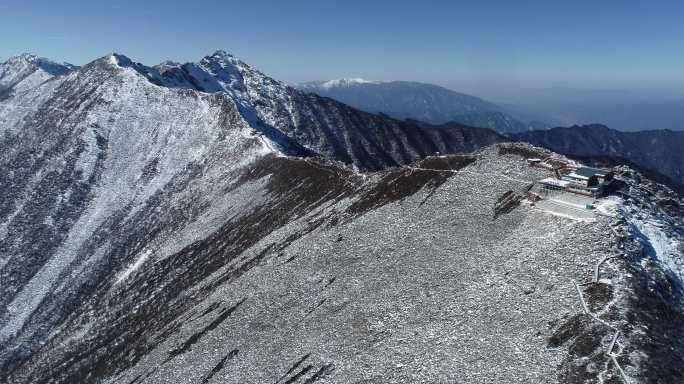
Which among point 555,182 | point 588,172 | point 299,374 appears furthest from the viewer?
point 588,172

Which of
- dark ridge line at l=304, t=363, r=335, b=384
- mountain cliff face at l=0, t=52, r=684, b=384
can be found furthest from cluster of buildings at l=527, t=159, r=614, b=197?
dark ridge line at l=304, t=363, r=335, b=384

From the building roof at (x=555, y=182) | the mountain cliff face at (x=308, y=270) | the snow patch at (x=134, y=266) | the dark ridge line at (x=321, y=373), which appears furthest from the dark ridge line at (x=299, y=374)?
the snow patch at (x=134, y=266)

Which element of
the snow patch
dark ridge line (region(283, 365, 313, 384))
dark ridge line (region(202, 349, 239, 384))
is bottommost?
dark ridge line (region(202, 349, 239, 384))

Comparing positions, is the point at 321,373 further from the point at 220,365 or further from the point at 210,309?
the point at 210,309

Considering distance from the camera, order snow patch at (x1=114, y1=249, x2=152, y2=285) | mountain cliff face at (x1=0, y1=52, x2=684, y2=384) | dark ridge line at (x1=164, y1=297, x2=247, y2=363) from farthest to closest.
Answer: snow patch at (x1=114, y1=249, x2=152, y2=285) → dark ridge line at (x1=164, y1=297, x2=247, y2=363) → mountain cliff face at (x1=0, y1=52, x2=684, y2=384)

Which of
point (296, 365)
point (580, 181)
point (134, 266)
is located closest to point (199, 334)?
point (296, 365)

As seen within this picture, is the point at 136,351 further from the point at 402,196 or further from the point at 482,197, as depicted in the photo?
the point at 482,197

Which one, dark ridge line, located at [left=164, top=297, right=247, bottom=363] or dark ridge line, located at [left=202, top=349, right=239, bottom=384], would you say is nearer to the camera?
dark ridge line, located at [left=202, top=349, right=239, bottom=384]

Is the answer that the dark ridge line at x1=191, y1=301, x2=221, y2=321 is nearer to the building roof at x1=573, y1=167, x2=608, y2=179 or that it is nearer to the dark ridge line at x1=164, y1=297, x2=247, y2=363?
the dark ridge line at x1=164, y1=297, x2=247, y2=363
